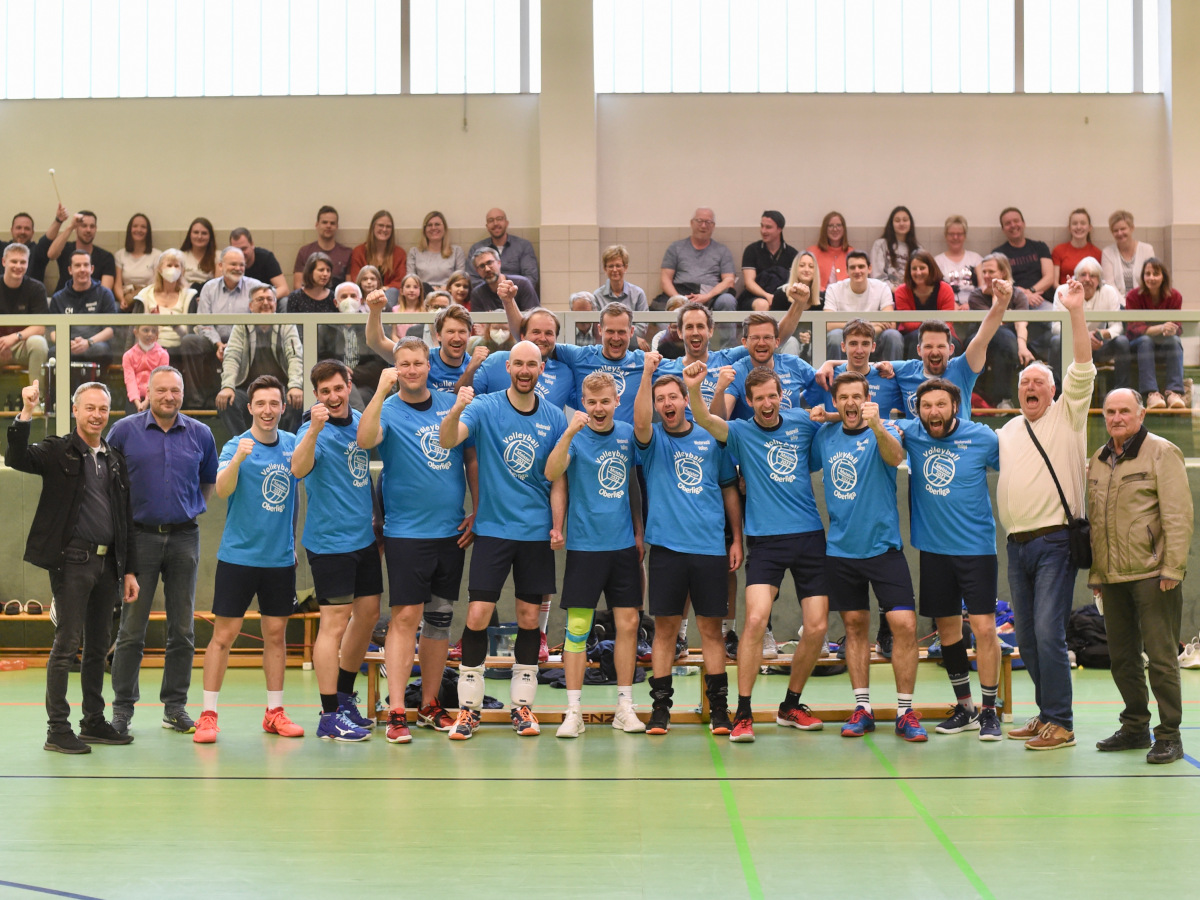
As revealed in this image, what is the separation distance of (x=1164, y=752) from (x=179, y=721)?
18.4 ft

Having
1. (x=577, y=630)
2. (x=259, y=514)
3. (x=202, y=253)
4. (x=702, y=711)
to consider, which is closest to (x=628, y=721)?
(x=702, y=711)

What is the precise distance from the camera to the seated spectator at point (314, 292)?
36.1ft

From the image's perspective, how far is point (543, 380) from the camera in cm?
815

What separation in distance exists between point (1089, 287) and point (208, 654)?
770 centimetres

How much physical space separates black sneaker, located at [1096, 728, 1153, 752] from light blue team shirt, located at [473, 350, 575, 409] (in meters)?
3.75

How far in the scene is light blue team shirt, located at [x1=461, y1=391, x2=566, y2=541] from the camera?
7316 millimetres

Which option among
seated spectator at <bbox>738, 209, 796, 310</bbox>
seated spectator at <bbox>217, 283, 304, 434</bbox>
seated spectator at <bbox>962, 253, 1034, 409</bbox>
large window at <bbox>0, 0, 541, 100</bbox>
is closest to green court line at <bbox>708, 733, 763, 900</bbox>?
seated spectator at <bbox>962, 253, 1034, 409</bbox>

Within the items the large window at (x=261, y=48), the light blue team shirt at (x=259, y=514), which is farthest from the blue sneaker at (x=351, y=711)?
the large window at (x=261, y=48)

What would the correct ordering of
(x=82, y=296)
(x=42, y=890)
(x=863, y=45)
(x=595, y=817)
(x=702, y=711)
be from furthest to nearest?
(x=863, y=45), (x=82, y=296), (x=702, y=711), (x=595, y=817), (x=42, y=890)

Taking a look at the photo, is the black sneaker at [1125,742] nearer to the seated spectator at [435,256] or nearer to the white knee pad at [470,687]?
the white knee pad at [470,687]

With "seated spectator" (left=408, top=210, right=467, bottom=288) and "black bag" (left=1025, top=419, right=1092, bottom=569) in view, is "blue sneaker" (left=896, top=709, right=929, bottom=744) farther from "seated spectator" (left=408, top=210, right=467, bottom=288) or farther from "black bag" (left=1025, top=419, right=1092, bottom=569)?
"seated spectator" (left=408, top=210, right=467, bottom=288)

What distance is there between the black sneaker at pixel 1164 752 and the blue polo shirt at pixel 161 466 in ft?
18.4

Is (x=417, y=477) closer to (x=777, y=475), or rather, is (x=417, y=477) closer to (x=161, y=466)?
(x=161, y=466)

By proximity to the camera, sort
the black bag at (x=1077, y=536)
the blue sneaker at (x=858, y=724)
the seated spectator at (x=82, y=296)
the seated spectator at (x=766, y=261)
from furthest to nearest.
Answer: the seated spectator at (x=766, y=261), the seated spectator at (x=82, y=296), the blue sneaker at (x=858, y=724), the black bag at (x=1077, y=536)
